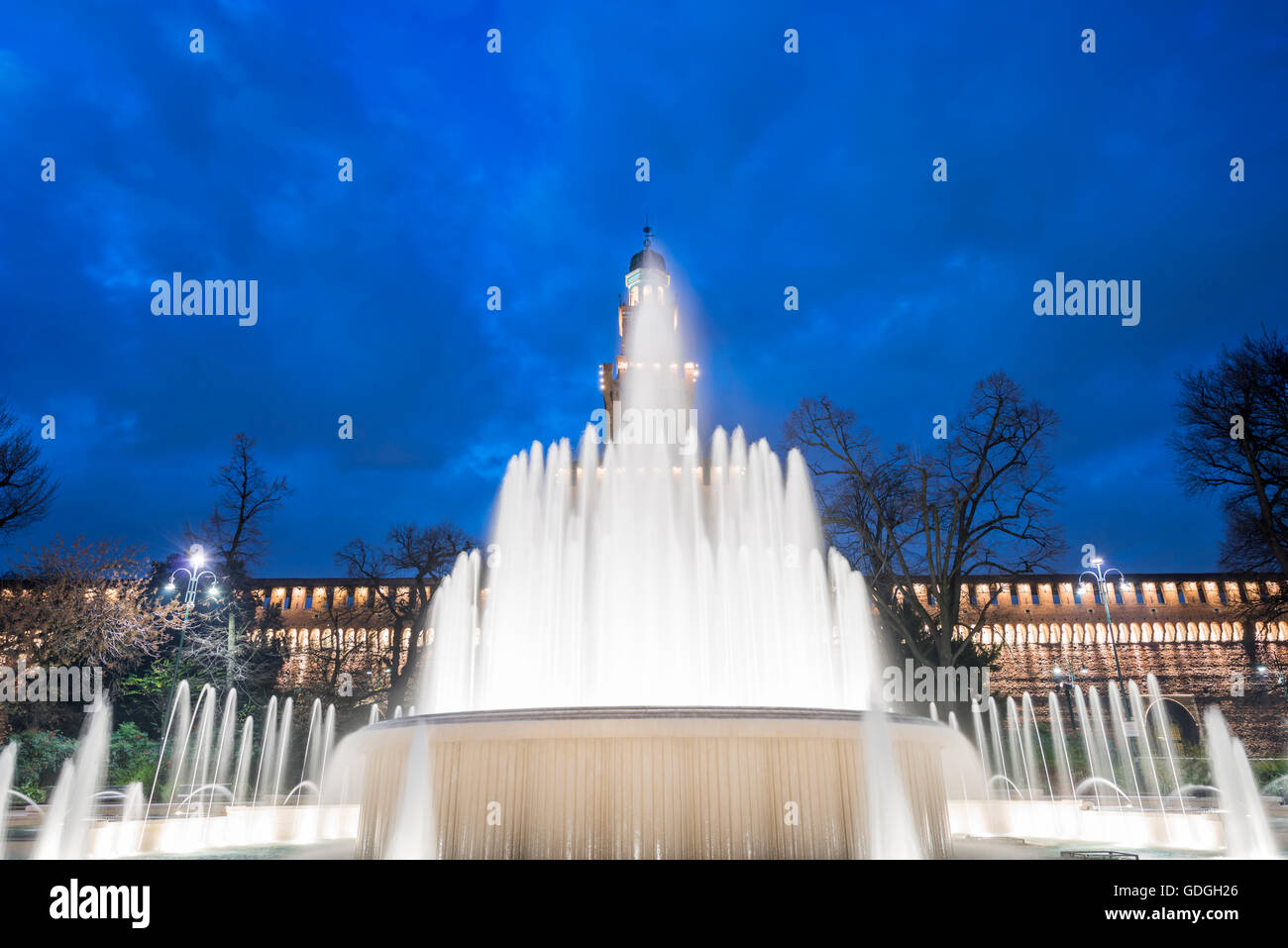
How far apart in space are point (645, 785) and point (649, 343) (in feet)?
247

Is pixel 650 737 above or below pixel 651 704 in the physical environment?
below

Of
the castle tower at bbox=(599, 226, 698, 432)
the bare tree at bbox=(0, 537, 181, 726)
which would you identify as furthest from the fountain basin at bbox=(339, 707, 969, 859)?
the castle tower at bbox=(599, 226, 698, 432)

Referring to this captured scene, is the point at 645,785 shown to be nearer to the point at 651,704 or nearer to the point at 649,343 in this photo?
the point at 651,704

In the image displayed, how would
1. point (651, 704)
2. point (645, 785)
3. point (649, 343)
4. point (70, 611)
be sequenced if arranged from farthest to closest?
point (649, 343) → point (70, 611) → point (651, 704) → point (645, 785)

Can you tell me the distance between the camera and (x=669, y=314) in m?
86.1

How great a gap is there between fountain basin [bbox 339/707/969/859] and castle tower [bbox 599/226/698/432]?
65.5 meters

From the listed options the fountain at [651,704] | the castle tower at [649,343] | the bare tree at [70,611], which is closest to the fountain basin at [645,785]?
the fountain at [651,704]

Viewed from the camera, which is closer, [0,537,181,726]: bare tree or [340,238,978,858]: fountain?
[340,238,978,858]: fountain

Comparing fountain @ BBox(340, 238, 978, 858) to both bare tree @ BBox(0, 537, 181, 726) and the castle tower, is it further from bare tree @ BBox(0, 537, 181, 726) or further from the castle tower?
the castle tower

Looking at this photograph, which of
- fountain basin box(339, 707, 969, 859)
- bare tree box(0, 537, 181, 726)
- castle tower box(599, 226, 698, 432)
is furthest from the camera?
castle tower box(599, 226, 698, 432)

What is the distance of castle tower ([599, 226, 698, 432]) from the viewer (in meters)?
75.1

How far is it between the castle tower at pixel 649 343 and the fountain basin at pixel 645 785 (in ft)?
215

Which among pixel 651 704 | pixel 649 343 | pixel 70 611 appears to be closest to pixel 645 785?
pixel 651 704

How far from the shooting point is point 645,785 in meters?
7.76
